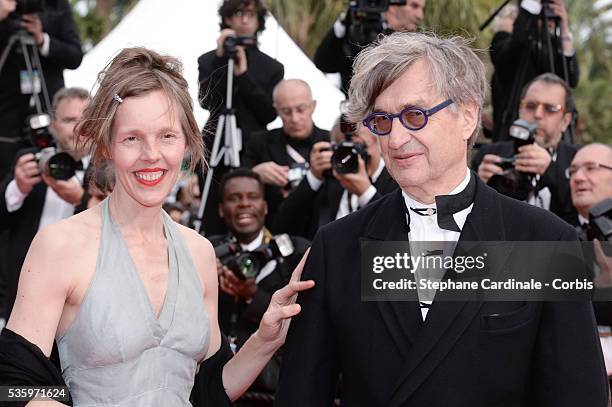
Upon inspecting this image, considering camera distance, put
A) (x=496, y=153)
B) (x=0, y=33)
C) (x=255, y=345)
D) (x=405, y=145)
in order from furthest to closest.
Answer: (x=0, y=33) → (x=496, y=153) → (x=255, y=345) → (x=405, y=145)

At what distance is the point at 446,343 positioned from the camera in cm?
260

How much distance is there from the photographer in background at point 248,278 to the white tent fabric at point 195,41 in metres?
0.85

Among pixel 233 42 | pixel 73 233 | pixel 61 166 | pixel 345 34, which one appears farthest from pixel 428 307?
pixel 345 34

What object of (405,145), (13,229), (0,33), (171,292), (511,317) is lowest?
(511,317)

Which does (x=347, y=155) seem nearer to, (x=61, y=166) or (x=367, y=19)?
(x=367, y=19)

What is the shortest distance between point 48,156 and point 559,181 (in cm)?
301

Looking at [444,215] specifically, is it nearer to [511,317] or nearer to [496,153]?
[511,317]

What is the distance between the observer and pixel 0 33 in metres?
6.85

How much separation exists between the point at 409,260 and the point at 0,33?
491 cm

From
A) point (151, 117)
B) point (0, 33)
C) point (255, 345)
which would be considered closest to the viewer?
point (151, 117)

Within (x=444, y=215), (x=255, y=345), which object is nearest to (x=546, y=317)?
(x=444, y=215)

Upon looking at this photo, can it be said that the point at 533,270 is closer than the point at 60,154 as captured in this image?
Yes

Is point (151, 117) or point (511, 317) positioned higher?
point (151, 117)

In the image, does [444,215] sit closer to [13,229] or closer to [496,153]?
[496,153]
